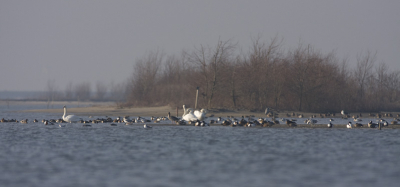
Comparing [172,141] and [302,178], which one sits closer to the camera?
[302,178]

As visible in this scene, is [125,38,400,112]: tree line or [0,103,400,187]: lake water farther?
[125,38,400,112]: tree line

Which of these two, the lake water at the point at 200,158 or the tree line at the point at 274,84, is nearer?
the lake water at the point at 200,158

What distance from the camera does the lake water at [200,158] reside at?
1366 centimetres

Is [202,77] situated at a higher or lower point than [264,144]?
higher

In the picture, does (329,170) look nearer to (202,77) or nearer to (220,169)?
(220,169)

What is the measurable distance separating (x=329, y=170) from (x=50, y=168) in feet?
28.3

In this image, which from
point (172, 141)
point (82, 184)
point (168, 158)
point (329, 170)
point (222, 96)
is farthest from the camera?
point (222, 96)

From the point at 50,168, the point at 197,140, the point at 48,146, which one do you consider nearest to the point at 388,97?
the point at 197,140

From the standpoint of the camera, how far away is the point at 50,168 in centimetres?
1555

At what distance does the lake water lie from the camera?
13656mm

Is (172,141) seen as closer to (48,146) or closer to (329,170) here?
(48,146)

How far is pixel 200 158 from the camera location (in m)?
17.9

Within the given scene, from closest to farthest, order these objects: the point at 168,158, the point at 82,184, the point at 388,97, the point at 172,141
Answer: the point at 82,184
the point at 168,158
the point at 172,141
the point at 388,97

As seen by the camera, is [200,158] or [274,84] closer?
[200,158]
